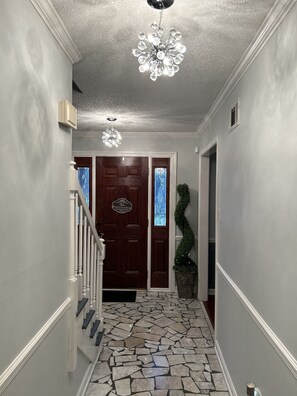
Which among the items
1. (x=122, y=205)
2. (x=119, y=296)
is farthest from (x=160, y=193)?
(x=119, y=296)

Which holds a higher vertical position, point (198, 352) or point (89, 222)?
point (89, 222)

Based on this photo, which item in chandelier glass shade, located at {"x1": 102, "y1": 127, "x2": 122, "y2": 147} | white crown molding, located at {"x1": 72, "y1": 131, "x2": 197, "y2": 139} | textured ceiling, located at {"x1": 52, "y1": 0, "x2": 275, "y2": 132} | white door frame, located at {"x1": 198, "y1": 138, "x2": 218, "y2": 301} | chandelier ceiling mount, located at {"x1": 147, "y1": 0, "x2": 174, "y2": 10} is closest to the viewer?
chandelier ceiling mount, located at {"x1": 147, "y1": 0, "x2": 174, "y2": 10}

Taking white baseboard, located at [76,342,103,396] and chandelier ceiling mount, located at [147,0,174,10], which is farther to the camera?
white baseboard, located at [76,342,103,396]

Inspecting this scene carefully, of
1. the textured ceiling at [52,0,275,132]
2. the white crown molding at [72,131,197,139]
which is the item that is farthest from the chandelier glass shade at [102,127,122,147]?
the white crown molding at [72,131,197,139]

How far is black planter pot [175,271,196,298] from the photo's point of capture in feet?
15.3

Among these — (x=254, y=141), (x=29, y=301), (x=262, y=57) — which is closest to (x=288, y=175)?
(x=254, y=141)

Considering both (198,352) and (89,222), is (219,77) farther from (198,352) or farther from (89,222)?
(198,352)

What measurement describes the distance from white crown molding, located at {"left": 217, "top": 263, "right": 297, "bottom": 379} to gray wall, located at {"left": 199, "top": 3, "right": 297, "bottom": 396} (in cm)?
2

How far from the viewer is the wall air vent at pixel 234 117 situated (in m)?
2.38

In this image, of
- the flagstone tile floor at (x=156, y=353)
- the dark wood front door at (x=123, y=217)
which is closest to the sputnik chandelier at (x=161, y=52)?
the flagstone tile floor at (x=156, y=353)

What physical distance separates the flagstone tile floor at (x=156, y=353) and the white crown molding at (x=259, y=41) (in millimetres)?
2561

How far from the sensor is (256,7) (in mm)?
1533

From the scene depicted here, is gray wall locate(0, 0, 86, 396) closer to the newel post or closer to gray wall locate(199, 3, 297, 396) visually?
the newel post

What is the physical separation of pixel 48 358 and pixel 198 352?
77.2 inches
